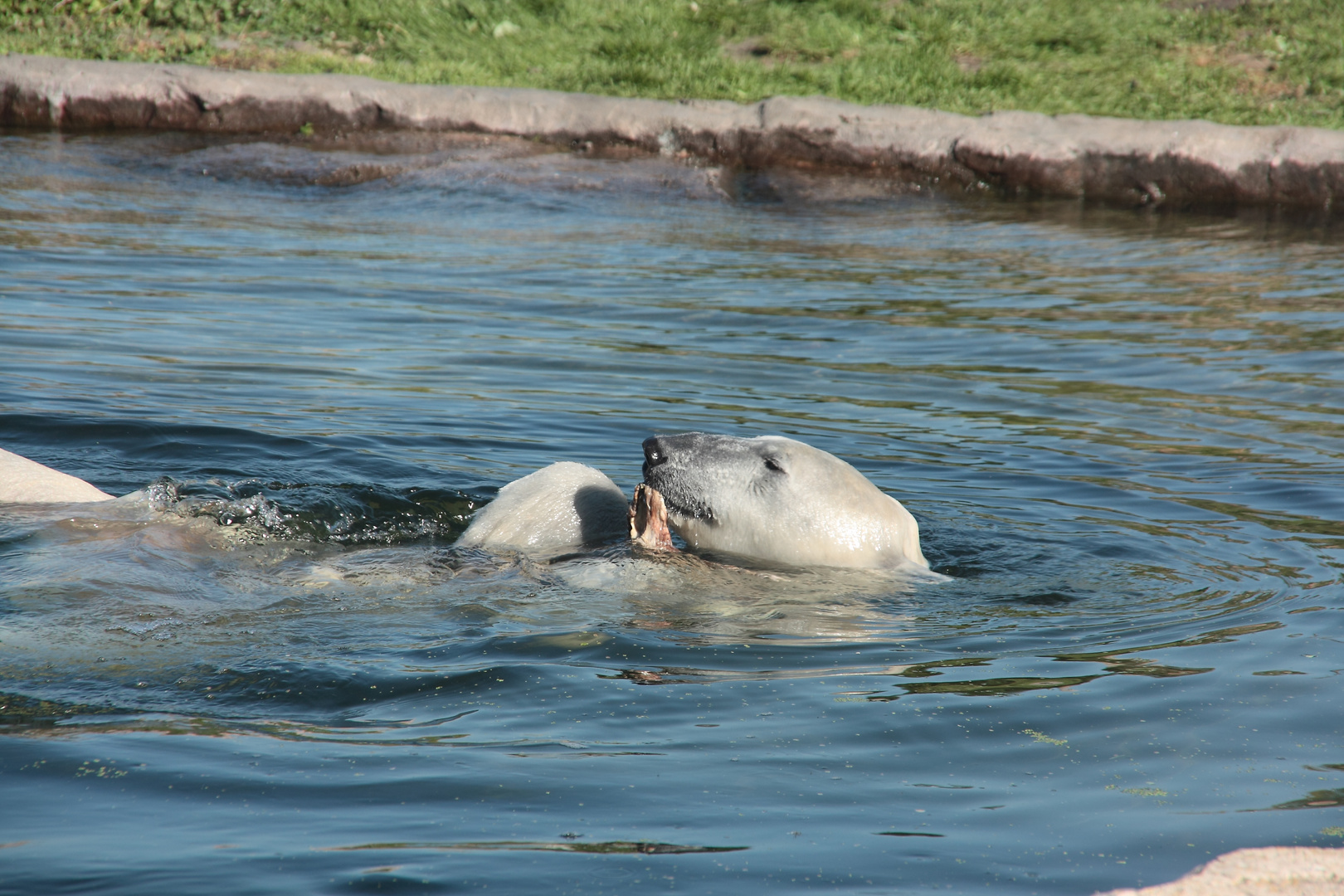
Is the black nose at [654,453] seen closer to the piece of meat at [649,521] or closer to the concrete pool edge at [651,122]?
the piece of meat at [649,521]

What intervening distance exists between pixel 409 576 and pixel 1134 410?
4283mm

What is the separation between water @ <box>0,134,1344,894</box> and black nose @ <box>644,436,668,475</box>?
1.52 feet

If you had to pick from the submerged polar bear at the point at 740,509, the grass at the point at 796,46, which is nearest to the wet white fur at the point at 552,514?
the submerged polar bear at the point at 740,509

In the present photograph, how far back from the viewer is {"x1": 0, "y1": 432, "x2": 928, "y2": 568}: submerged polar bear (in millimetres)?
4328

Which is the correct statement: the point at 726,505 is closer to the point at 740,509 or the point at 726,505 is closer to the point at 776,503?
the point at 740,509

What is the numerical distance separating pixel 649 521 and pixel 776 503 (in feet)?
1.52

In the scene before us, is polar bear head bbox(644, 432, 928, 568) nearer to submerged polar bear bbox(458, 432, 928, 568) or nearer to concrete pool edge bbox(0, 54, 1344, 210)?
submerged polar bear bbox(458, 432, 928, 568)

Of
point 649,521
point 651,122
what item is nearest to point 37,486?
point 649,521

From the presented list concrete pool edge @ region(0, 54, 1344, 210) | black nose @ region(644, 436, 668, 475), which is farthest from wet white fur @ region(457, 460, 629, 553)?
concrete pool edge @ region(0, 54, 1344, 210)

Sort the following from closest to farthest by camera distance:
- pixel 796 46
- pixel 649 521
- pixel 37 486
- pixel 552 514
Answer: pixel 649 521, pixel 37 486, pixel 552 514, pixel 796 46

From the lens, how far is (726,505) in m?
4.39

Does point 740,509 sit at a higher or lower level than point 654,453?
lower

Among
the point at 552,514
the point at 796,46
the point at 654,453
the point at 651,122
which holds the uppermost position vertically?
the point at 796,46

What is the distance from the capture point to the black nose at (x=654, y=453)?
14.4ft
